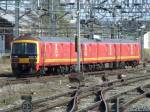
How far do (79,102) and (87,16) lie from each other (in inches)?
1502

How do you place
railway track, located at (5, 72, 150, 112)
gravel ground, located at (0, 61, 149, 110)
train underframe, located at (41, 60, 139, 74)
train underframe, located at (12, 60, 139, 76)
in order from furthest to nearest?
train underframe, located at (41, 60, 139, 74)
train underframe, located at (12, 60, 139, 76)
gravel ground, located at (0, 61, 149, 110)
railway track, located at (5, 72, 150, 112)

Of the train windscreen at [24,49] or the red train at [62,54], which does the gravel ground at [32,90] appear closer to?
the red train at [62,54]

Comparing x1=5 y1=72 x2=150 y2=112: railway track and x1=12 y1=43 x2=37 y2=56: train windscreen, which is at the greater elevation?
x1=12 y1=43 x2=37 y2=56: train windscreen

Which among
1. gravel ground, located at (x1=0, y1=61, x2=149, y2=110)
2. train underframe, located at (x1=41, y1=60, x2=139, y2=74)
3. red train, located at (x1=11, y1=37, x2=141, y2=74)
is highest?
red train, located at (x1=11, y1=37, x2=141, y2=74)

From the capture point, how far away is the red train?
108 feet

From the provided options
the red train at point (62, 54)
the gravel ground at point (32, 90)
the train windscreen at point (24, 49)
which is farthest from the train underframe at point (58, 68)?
the gravel ground at point (32, 90)

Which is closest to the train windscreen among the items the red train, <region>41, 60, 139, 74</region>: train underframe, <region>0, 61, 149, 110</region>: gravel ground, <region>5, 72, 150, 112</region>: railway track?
the red train

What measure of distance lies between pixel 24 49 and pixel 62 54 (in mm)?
4104

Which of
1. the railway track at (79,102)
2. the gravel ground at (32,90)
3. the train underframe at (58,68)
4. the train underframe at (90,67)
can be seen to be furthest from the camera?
the train underframe at (90,67)

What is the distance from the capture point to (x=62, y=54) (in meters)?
36.6

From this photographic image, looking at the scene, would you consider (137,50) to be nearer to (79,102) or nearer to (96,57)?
(96,57)

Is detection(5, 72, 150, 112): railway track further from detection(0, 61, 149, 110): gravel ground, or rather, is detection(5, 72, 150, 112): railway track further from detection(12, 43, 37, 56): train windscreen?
detection(12, 43, 37, 56): train windscreen

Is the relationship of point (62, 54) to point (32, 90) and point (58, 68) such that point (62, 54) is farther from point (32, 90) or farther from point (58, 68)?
point (32, 90)

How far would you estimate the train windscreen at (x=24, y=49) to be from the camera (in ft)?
108
